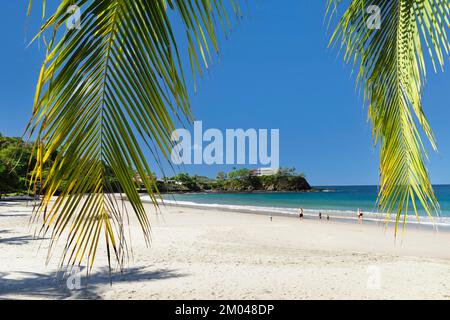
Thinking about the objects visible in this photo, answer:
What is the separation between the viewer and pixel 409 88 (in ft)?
6.63

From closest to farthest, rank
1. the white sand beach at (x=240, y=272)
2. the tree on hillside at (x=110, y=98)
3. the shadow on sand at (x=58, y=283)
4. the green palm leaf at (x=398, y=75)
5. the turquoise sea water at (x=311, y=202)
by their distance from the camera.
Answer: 1. the tree on hillside at (x=110, y=98)
2. the green palm leaf at (x=398, y=75)
3. the shadow on sand at (x=58, y=283)
4. the white sand beach at (x=240, y=272)
5. the turquoise sea water at (x=311, y=202)

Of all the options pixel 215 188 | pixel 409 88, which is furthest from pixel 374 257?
pixel 215 188

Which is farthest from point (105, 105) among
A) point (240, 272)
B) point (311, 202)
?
point (311, 202)

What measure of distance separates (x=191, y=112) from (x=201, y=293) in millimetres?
5725

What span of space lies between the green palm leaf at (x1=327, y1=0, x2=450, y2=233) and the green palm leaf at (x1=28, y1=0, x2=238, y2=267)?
126cm

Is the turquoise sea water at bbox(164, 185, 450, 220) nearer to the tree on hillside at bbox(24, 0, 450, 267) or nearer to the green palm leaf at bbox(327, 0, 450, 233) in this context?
the green palm leaf at bbox(327, 0, 450, 233)

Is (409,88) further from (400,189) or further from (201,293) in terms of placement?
(201,293)

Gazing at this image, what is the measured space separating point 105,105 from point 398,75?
5.74 feet

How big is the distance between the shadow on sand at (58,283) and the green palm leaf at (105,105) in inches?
181

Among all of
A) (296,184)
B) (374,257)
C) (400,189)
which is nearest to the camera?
(400,189)

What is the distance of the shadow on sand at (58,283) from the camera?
5863 millimetres

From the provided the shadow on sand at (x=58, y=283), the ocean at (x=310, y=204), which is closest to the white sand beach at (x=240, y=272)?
the shadow on sand at (x=58, y=283)

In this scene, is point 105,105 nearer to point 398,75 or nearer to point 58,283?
point 398,75

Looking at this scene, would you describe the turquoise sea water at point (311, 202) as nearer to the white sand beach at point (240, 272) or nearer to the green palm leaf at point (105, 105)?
the white sand beach at point (240, 272)
